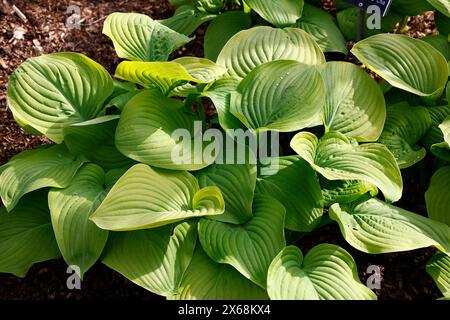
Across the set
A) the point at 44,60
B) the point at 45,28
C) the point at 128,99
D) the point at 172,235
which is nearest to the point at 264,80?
the point at 128,99

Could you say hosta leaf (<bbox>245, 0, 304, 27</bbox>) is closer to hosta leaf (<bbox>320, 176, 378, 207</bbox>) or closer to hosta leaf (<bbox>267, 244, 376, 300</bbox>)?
hosta leaf (<bbox>320, 176, 378, 207</bbox>)

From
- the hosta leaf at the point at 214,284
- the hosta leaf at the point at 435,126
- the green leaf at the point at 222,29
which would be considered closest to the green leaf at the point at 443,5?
the hosta leaf at the point at 435,126

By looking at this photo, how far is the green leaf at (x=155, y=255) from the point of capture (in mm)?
1856

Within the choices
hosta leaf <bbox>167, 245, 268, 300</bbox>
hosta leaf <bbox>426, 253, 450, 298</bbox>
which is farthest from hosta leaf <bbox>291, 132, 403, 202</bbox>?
Answer: hosta leaf <bbox>167, 245, 268, 300</bbox>

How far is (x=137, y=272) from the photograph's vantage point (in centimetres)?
186

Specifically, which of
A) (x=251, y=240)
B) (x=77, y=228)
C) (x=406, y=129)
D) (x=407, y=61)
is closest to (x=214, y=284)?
(x=251, y=240)

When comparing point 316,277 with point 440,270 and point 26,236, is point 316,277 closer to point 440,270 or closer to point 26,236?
point 440,270

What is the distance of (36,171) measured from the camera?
78.2 inches

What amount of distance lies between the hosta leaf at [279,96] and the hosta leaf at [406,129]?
0.34 metres

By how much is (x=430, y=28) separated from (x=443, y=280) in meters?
1.31

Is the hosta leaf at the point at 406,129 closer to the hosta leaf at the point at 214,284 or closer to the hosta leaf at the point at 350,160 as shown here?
the hosta leaf at the point at 350,160

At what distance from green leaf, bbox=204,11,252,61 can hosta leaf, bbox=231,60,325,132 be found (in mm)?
518

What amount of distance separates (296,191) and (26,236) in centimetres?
89

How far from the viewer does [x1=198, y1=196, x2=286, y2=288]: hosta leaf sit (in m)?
1.85
